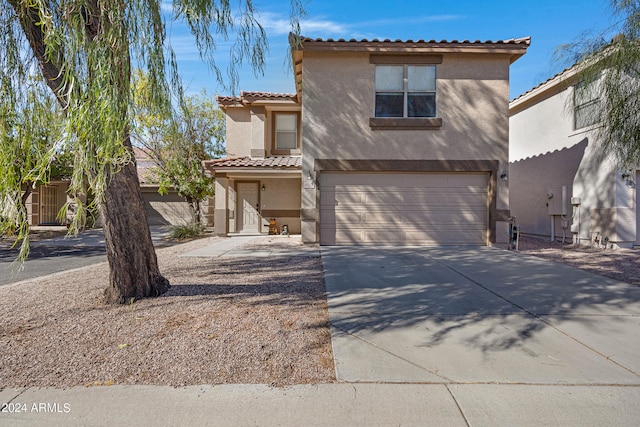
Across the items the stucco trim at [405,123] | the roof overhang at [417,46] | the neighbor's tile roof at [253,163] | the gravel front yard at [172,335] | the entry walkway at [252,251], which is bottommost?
the gravel front yard at [172,335]

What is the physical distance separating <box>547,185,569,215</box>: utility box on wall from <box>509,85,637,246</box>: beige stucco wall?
13 cm

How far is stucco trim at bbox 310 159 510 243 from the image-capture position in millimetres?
11898

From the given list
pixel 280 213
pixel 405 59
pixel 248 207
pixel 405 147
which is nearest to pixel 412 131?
pixel 405 147

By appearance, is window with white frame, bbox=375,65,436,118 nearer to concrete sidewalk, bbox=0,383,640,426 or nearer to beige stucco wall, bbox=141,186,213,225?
concrete sidewalk, bbox=0,383,640,426

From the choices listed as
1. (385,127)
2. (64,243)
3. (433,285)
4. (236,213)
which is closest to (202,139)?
(236,213)

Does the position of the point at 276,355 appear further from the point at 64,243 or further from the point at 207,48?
the point at 64,243

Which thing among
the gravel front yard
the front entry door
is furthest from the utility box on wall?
the front entry door

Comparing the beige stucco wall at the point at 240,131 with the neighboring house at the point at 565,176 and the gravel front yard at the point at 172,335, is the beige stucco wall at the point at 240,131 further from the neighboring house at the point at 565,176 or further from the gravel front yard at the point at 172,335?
the neighboring house at the point at 565,176

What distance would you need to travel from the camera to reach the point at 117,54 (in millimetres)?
3844

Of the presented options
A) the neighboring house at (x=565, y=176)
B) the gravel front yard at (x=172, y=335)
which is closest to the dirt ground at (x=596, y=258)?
the neighboring house at (x=565, y=176)

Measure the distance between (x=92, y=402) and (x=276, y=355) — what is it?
1.58 meters

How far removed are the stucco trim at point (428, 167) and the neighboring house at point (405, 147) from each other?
0.10ft

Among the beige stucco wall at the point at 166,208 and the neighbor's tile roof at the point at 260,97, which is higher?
the neighbor's tile roof at the point at 260,97

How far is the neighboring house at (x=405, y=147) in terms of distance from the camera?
471 inches
